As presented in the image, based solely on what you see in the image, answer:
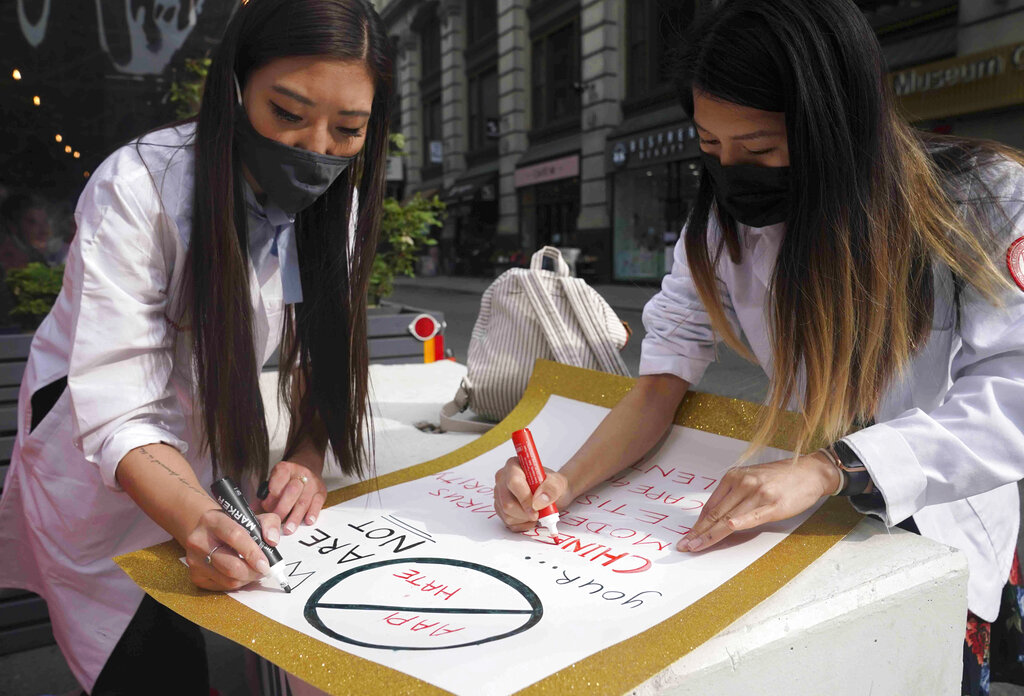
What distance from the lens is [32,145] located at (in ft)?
11.3

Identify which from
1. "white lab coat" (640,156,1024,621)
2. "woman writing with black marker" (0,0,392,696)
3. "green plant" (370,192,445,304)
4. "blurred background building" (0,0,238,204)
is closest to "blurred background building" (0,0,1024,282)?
"blurred background building" (0,0,238,204)

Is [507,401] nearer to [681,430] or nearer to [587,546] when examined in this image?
[681,430]

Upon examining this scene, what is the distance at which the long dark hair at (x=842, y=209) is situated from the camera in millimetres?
971

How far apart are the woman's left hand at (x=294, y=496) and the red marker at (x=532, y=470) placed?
0.34 meters

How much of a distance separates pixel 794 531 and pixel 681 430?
0.35 meters

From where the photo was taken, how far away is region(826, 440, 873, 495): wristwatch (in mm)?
926

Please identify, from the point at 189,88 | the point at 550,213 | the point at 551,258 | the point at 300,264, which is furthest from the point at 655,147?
the point at 300,264

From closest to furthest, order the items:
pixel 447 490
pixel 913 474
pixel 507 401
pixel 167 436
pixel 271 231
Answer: pixel 913 474 < pixel 167 436 < pixel 447 490 < pixel 271 231 < pixel 507 401

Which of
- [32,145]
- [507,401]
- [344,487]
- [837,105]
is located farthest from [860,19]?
[32,145]

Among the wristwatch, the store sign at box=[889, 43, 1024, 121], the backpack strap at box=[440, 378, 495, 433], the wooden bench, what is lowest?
the wooden bench

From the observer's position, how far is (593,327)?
1855 mm

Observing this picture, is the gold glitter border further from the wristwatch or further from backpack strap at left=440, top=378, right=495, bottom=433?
backpack strap at left=440, top=378, right=495, bottom=433

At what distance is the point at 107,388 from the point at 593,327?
114cm

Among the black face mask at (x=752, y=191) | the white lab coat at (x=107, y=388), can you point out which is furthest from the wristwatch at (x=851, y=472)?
the white lab coat at (x=107, y=388)
